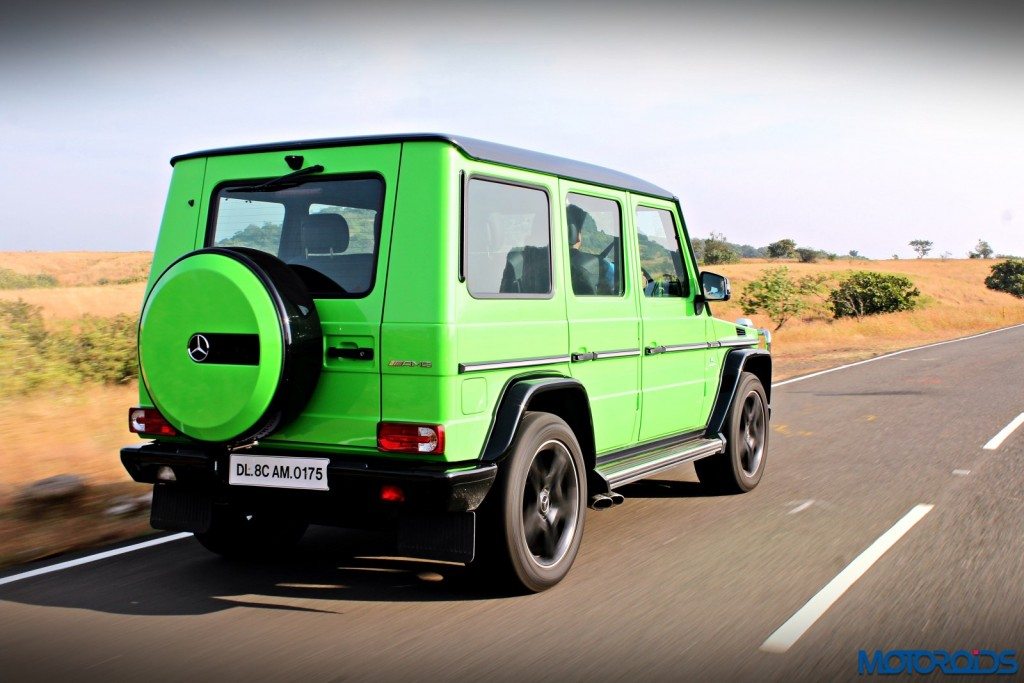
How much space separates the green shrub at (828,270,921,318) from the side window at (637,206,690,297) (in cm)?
4376

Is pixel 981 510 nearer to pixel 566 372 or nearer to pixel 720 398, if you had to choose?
pixel 720 398

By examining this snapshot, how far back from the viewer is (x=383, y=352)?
459 centimetres

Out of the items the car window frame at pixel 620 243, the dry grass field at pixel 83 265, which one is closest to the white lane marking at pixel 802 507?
the car window frame at pixel 620 243

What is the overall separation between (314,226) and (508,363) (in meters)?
1.16

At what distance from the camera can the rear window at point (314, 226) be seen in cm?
479

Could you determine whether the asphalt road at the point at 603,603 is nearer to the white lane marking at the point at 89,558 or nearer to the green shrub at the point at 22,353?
the white lane marking at the point at 89,558

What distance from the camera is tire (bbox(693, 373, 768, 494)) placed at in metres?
7.38

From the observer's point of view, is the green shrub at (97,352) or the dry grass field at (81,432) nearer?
the dry grass field at (81,432)

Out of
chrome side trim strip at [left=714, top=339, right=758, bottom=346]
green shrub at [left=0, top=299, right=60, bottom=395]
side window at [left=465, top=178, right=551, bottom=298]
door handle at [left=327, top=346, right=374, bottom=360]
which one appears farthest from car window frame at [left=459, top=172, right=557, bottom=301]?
green shrub at [left=0, top=299, right=60, bottom=395]

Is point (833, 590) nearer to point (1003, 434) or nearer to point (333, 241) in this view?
point (333, 241)

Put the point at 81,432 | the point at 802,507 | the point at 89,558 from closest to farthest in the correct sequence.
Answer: the point at 89,558 → the point at 802,507 → the point at 81,432

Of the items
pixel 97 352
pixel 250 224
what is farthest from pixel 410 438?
pixel 97 352

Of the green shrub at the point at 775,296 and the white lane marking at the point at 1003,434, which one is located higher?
the green shrub at the point at 775,296

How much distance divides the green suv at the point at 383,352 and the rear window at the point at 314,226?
0.4 inches
